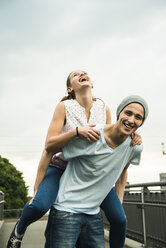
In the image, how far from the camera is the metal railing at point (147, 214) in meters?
4.62

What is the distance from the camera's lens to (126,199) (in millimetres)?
6047

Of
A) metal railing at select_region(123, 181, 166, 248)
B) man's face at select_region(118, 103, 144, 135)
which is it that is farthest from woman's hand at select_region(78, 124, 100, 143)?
metal railing at select_region(123, 181, 166, 248)

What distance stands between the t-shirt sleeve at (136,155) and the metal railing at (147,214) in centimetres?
195

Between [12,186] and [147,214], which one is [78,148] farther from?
[12,186]

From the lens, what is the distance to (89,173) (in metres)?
2.17

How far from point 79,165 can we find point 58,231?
468 mm

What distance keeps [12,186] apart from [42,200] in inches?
1079

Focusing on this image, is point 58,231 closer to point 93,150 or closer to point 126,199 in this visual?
point 93,150

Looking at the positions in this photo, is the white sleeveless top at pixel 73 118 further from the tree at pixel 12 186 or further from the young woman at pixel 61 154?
the tree at pixel 12 186

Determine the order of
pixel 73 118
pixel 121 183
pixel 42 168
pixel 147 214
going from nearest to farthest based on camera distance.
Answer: pixel 42 168
pixel 73 118
pixel 121 183
pixel 147 214

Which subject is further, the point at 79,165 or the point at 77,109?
the point at 77,109

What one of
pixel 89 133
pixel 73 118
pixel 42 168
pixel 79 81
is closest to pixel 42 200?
pixel 42 168

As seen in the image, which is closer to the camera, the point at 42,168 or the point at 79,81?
the point at 42,168

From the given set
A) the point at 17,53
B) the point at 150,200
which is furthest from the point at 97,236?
the point at 17,53
